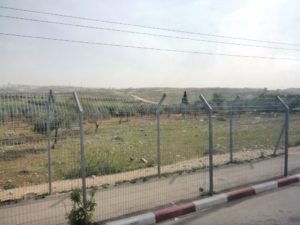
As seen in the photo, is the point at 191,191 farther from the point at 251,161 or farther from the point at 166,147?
the point at 166,147

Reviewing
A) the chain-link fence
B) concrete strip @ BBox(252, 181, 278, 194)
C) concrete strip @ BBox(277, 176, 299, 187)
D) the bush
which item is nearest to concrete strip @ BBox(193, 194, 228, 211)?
the chain-link fence

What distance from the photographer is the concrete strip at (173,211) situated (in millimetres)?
7072

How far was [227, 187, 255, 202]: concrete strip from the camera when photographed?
27.5 feet

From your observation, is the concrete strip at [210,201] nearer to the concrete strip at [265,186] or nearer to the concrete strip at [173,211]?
the concrete strip at [173,211]

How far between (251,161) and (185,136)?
30.3ft

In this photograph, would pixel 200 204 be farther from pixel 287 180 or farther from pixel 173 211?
pixel 287 180

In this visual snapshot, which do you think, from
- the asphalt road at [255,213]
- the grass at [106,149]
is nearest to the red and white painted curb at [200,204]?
the asphalt road at [255,213]

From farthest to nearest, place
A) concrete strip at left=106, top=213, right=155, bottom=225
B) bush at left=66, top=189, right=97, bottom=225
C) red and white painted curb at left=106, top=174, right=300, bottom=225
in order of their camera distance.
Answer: red and white painted curb at left=106, top=174, right=300, bottom=225
concrete strip at left=106, top=213, right=155, bottom=225
bush at left=66, top=189, right=97, bottom=225

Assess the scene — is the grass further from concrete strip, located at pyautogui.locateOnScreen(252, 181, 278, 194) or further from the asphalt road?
the asphalt road

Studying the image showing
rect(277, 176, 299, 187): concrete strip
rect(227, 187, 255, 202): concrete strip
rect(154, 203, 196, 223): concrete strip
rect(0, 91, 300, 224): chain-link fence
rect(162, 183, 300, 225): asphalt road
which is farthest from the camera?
rect(277, 176, 299, 187): concrete strip

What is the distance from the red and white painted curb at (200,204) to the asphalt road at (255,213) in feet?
0.47

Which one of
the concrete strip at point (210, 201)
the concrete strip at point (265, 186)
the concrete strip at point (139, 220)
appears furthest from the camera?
the concrete strip at point (265, 186)

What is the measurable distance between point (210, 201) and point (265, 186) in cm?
187

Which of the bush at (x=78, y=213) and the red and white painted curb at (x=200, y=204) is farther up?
the bush at (x=78, y=213)
